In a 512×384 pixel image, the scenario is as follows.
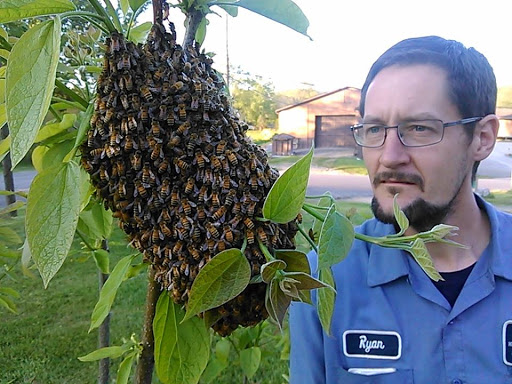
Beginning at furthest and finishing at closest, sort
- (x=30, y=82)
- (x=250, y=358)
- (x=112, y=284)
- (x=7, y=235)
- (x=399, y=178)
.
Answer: (x=250, y=358) → (x=399, y=178) → (x=7, y=235) → (x=112, y=284) → (x=30, y=82)

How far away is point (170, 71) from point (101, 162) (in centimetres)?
11

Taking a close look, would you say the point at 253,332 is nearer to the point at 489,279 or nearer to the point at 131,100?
the point at 489,279

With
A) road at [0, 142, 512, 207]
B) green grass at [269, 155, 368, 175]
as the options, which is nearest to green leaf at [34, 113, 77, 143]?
road at [0, 142, 512, 207]

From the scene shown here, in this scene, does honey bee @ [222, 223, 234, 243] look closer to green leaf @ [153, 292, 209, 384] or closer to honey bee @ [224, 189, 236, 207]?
honey bee @ [224, 189, 236, 207]

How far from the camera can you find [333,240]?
1.20ft

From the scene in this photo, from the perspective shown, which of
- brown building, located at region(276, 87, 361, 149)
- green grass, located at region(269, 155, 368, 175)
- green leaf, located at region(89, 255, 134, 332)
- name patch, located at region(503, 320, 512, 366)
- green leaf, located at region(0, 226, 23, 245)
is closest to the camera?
green leaf, located at region(89, 255, 134, 332)

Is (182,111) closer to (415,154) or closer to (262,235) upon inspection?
(262,235)

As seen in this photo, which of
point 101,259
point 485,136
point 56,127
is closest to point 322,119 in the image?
point 485,136

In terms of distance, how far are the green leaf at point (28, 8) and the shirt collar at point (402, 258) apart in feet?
2.81

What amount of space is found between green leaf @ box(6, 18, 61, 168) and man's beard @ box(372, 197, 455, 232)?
0.71 m

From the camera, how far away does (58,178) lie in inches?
14.4

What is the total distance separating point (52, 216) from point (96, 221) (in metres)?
0.30

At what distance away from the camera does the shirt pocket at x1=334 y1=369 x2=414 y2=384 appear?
91 cm

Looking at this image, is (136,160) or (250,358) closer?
(136,160)
